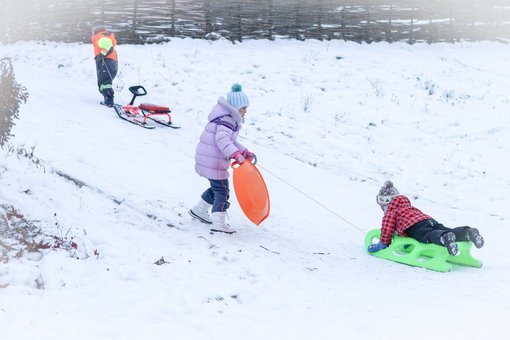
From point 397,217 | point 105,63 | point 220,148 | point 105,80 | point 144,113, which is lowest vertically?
point 397,217

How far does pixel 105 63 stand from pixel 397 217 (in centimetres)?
761

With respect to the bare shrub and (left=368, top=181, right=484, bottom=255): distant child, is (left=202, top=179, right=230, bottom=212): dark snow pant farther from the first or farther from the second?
the bare shrub

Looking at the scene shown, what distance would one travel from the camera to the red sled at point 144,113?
10.9 meters

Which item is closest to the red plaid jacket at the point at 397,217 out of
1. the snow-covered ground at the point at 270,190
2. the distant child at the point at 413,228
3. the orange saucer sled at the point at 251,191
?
the distant child at the point at 413,228

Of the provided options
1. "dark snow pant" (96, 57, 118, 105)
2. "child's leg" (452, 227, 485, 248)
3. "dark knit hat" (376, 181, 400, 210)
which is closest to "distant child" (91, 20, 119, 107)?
"dark snow pant" (96, 57, 118, 105)

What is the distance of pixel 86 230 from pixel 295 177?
4.44 meters

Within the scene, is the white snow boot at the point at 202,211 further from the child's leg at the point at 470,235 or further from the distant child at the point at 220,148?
the child's leg at the point at 470,235

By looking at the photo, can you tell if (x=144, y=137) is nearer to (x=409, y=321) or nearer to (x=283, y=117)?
(x=283, y=117)

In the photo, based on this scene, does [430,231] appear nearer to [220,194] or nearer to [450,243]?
[450,243]

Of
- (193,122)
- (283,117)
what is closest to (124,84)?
(193,122)

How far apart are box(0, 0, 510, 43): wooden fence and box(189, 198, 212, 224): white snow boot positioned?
35.1 ft

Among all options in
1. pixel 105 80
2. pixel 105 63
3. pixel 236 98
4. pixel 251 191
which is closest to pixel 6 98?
pixel 236 98

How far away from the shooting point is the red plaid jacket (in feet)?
21.2

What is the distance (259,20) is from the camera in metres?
17.6
